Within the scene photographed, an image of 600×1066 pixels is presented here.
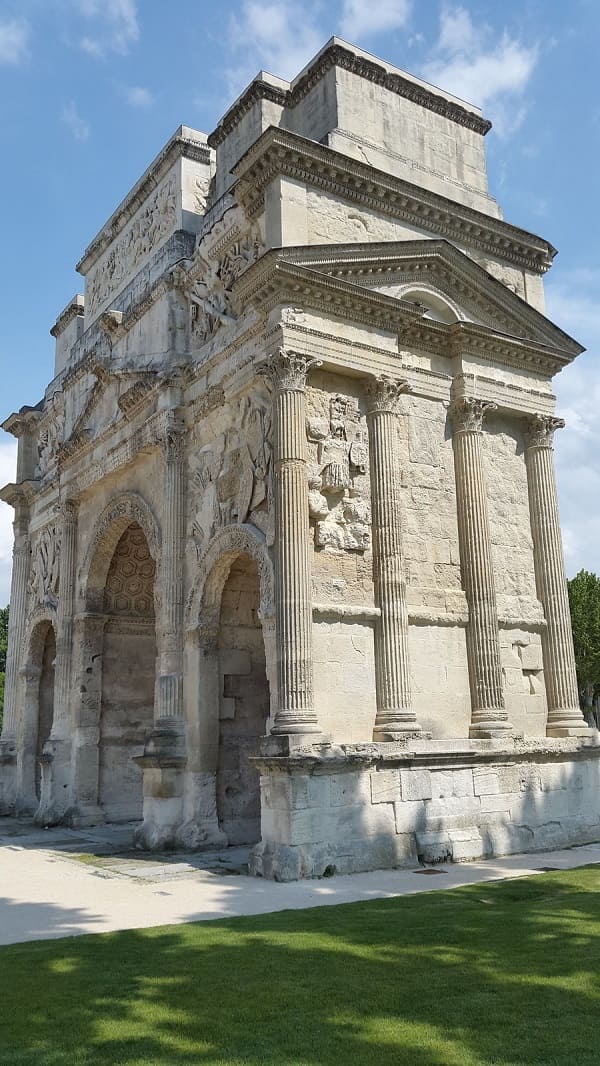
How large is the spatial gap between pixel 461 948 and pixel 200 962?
1.99 meters

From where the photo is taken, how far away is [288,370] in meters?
12.5

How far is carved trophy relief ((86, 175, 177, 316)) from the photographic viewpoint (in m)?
17.9

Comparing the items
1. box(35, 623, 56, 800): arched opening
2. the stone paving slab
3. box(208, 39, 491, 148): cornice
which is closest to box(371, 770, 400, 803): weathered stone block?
the stone paving slab

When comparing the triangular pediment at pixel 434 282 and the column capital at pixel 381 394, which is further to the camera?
the column capital at pixel 381 394

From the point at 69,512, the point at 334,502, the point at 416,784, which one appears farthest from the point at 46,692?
the point at 416,784

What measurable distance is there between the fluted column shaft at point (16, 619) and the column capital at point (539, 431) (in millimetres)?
13416

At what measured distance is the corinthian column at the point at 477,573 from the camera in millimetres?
13656

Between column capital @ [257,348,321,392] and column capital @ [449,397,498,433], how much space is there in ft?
10.8

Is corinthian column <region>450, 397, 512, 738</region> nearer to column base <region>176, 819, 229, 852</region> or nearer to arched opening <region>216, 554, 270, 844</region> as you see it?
arched opening <region>216, 554, 270, 844</region>

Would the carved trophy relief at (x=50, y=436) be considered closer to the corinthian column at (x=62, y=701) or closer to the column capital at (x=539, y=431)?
the corinthian column at (x=62, y=701)

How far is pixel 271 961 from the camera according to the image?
21.6ft

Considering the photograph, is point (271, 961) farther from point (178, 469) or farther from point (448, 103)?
point (448, 103)

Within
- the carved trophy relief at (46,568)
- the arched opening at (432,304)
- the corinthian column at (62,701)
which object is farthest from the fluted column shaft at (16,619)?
the arched opening at (432,304)

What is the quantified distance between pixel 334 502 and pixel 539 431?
16.3 feet
